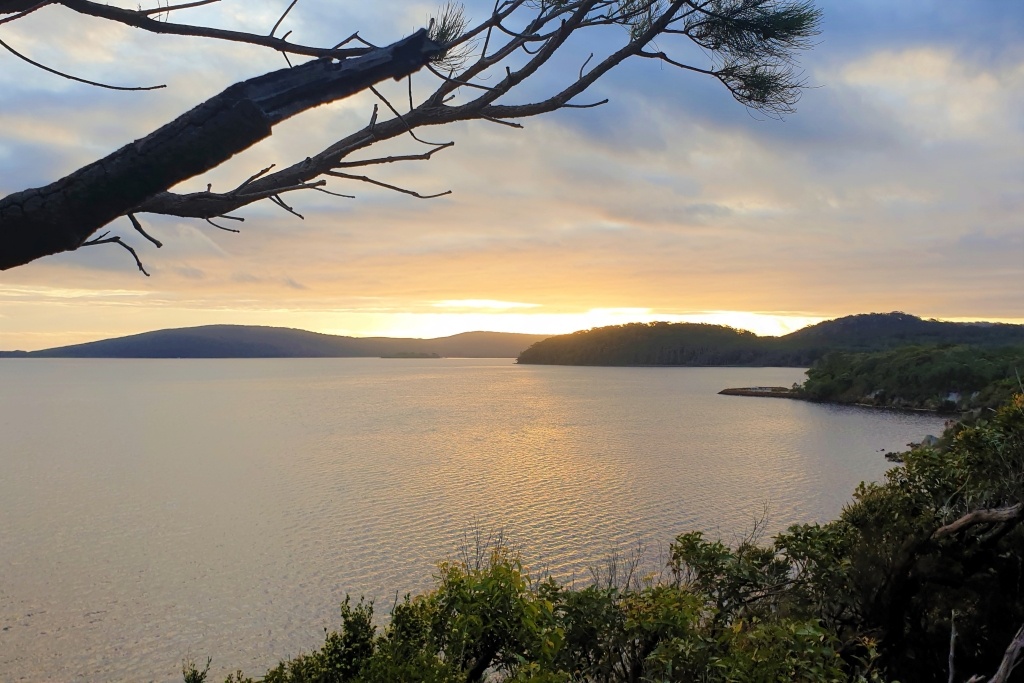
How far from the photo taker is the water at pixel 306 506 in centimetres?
1382

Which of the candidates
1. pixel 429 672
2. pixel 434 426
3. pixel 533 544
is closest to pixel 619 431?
pixel 434 426

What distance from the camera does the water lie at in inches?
544

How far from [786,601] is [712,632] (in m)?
1.76

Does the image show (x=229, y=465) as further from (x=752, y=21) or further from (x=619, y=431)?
(x=752, y=21)

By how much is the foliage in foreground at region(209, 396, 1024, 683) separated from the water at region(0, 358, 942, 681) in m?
7.78

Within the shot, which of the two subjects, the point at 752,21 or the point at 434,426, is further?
the point at 434,426

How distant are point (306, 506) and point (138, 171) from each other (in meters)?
23.5

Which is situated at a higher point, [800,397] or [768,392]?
[768,392]

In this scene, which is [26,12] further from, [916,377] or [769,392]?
[769,392]

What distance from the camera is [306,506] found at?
24.2 meters

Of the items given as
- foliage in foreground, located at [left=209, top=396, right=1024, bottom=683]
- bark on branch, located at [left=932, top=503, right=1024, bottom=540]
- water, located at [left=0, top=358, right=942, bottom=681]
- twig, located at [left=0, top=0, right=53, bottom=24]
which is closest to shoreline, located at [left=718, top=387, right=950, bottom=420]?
water, located at [left=0, top=358, right=942, bottom=681]

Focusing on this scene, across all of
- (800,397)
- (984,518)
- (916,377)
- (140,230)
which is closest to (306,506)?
(984,518)

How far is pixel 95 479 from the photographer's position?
3002cm

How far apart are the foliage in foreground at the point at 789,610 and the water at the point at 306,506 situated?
778 cm
